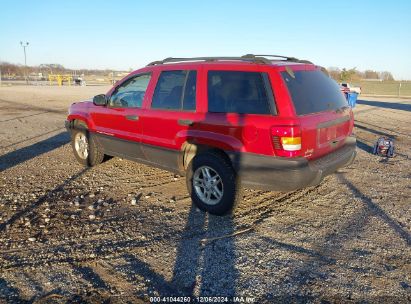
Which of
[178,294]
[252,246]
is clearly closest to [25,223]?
[178,294]

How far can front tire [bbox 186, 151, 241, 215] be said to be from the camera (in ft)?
13.7

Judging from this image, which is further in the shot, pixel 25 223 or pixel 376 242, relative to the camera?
pixel 25 223

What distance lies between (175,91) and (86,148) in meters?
2.59

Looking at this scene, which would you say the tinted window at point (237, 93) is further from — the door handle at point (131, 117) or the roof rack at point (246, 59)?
the door handle at point (131, 117)

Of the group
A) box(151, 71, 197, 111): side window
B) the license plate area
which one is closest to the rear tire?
box(151, 71, 197, 111): side window

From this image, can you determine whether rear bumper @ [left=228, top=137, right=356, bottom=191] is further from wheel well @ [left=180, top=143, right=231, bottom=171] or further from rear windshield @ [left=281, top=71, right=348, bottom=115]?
rear windshield @ [left=281, top=71, right=348, bottom=115]

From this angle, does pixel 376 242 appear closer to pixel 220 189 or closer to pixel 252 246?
pixel 252 246

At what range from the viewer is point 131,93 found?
5.49 meters

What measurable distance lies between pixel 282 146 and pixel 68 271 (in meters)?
2.42

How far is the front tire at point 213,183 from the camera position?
13.7 feet

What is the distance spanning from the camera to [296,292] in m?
2.86

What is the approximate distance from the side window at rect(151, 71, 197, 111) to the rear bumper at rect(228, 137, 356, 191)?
0.97m

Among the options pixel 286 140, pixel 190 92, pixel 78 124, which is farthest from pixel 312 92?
pixel 78 124

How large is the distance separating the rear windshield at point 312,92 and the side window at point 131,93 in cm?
220
